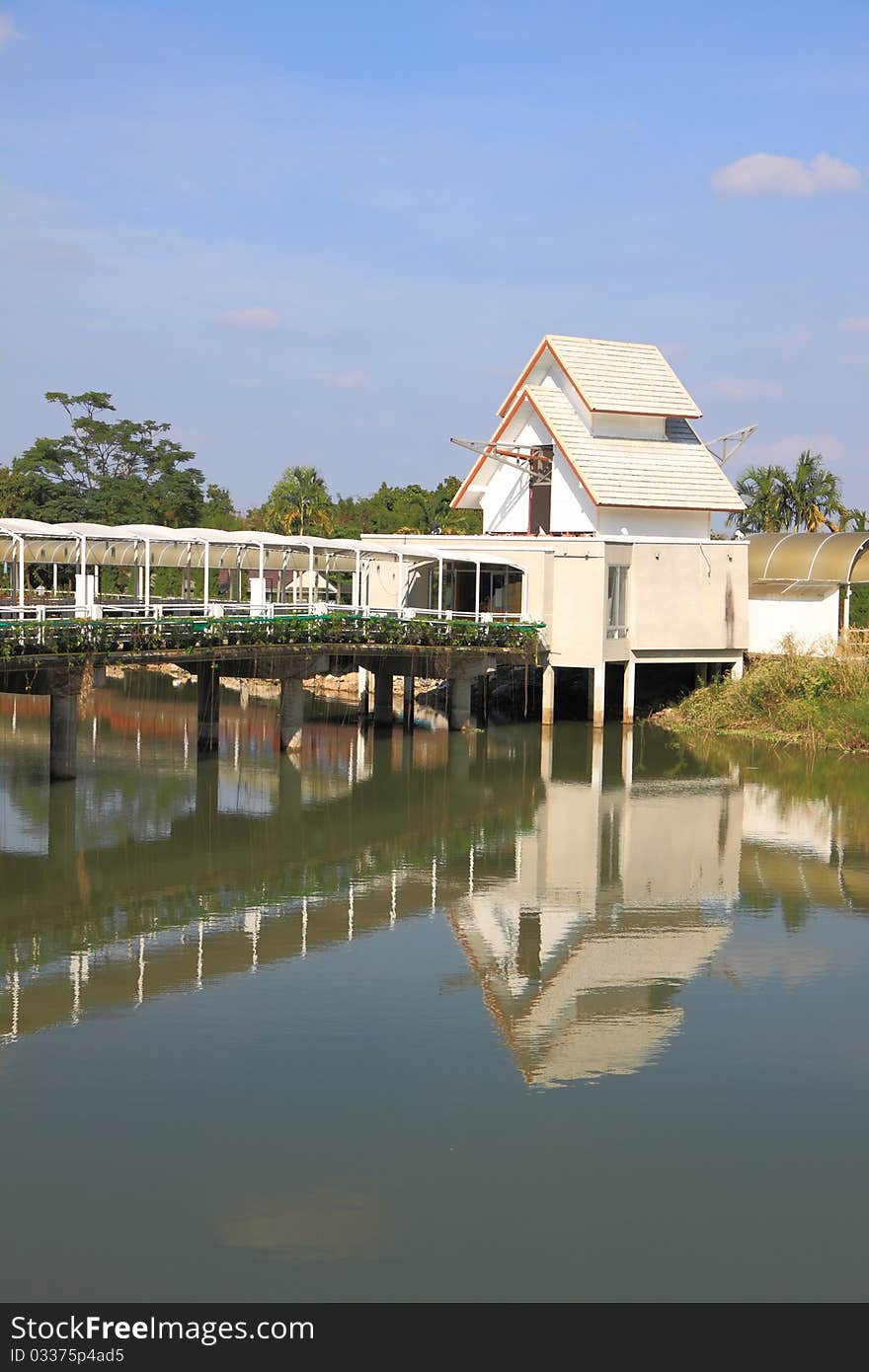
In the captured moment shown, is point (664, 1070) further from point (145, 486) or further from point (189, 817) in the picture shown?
point (145, 486)

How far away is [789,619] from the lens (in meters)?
52.9

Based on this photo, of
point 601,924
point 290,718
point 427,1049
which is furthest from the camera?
point 290,718

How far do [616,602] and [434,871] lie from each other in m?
20.9

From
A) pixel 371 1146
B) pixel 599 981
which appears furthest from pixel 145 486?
pixel 371 1146

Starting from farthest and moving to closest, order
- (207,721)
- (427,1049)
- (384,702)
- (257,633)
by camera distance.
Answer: (384,702) → (207,721) → (257,633) → (427,1049)

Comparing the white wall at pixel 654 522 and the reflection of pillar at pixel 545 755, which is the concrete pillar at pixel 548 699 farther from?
the white wall at pixel 654 522

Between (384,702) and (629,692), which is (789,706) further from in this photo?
(384,702)

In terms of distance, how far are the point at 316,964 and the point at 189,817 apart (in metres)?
11.7

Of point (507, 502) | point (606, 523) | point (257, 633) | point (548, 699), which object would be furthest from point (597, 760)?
point (507, 502)

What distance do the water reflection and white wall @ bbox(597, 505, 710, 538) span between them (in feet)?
27.2

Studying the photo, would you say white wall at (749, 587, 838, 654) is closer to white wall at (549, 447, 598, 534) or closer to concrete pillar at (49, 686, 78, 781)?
white wall at (549, 447, 598, 534)

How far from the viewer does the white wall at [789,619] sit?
173 ft

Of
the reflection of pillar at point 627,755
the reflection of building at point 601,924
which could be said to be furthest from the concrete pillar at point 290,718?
the reflection of pillar at point 627,755

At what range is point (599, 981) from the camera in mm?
21984
